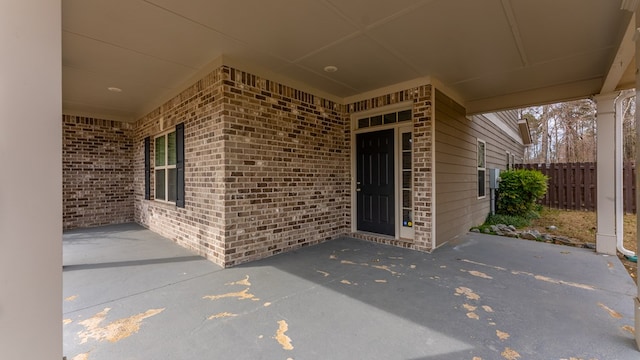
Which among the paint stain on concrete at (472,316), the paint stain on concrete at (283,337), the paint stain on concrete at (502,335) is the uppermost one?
the paint stain on concrete at (472,316)

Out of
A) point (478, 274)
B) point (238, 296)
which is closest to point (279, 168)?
point (238, 296)

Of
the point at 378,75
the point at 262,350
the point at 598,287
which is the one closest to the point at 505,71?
the point at 378,75

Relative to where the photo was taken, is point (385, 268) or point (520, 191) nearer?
point (385, 268)

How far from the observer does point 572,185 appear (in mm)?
9211

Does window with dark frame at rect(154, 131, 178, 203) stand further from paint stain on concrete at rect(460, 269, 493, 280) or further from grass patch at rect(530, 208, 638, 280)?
grass patch at rect(530, 208, 638, 280)

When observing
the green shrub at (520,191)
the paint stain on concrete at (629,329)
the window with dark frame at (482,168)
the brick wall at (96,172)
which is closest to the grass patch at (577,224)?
the green shrub at (520,191)

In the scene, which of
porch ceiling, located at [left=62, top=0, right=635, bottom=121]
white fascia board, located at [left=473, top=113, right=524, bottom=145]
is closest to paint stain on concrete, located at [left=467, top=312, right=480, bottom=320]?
porch ceiling, located at [left=62, top=0, right=635, bottom=121]

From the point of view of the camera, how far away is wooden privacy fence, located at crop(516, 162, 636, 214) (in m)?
8.80

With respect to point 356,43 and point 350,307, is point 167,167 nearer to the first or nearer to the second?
point 356,43

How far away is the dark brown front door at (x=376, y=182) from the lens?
194 inches

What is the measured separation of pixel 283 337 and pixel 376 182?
352cm

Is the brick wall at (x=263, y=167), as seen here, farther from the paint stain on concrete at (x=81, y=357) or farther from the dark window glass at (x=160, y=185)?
the paint stain on concrete at (x=81, y=357)

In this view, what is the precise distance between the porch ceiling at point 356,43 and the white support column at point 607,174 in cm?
39

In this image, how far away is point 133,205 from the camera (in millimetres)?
7207
